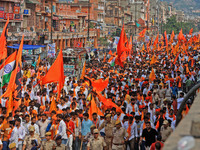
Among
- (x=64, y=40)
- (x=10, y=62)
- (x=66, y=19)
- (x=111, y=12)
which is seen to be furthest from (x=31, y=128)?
(x=111, y=12)

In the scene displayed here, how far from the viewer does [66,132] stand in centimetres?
932

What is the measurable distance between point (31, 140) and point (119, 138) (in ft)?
5.83

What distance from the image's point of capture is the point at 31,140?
28.0 feet

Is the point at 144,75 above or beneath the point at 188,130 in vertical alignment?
beneath

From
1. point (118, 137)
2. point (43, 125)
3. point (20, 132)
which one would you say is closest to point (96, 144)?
point (118, 137)

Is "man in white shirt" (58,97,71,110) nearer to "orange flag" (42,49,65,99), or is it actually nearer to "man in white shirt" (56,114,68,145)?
"orange flag" (42,49,65,99)

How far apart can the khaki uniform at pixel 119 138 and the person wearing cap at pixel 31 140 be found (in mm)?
1544

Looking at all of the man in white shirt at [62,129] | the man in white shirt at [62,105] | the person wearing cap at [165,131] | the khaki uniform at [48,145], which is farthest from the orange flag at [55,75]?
the person wearing cap at [165,131]

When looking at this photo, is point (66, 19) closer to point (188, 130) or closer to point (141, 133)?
point (141, 133)

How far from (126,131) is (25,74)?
10.6 metres

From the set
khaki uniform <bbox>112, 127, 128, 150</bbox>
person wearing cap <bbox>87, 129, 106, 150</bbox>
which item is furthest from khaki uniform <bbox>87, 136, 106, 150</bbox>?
khaki uniform <bbox>112, 127, 128, 150</bbox>

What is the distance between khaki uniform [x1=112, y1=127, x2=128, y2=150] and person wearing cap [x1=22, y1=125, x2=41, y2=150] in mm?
1544

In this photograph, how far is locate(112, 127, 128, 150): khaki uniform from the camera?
880 cm

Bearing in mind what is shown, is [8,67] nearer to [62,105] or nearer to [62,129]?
[62,105]
